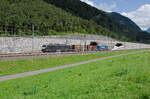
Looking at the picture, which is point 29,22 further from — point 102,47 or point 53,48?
point 53,48

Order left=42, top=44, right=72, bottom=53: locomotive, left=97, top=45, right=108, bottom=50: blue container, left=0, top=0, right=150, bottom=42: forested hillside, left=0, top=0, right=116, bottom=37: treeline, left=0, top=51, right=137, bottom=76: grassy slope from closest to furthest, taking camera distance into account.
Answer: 1. left=0, top=51, right=137, bottom=76: grassy slope
2. left=42, top=44, right=72, bottom=53: locomotive
3. left=97, top=45, right=108, bottom=50: blue container
4. left=0, top=0, right=116, bottom=37: treeline
5. left=0, top=0, right=150, bottom=42: forested hillside

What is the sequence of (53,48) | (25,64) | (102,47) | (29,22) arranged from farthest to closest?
1. (29,22)
2. (102,47)
3. (53,48)
4. (25,64)

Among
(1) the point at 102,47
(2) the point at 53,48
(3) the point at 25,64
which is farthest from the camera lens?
(1) the point at 102,47

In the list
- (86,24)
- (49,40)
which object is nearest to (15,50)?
(49,40)

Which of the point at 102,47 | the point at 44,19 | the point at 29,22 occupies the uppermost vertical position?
the point at 44,19

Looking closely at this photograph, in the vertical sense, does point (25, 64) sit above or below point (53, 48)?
below

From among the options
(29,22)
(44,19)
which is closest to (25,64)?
(29,22)

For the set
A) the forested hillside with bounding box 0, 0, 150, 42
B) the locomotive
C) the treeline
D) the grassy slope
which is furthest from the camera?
the forested hillside with bounding box 0, 0, 150, 42

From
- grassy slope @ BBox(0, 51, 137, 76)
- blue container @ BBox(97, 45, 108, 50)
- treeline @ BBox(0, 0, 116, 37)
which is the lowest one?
grassy slope @ BBox(0, 51, 137, 76)

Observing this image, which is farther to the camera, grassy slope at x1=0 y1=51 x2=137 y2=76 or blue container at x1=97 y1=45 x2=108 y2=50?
blue container at x1=97 y1=45 x2=108 y2=50

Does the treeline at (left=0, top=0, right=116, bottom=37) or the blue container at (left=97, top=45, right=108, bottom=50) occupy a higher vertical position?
the treeline at (left=0, top=0, right=116, bottom=37)

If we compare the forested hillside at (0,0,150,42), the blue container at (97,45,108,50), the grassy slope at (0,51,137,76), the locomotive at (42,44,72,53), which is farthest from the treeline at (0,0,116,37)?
the grassy slope at (0,51,137,76)

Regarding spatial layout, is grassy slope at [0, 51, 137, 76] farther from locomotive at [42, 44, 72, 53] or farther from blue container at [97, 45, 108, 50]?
blue container at [97, 45, 108, 50]

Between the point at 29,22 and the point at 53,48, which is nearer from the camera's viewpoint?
the point at 53,48
